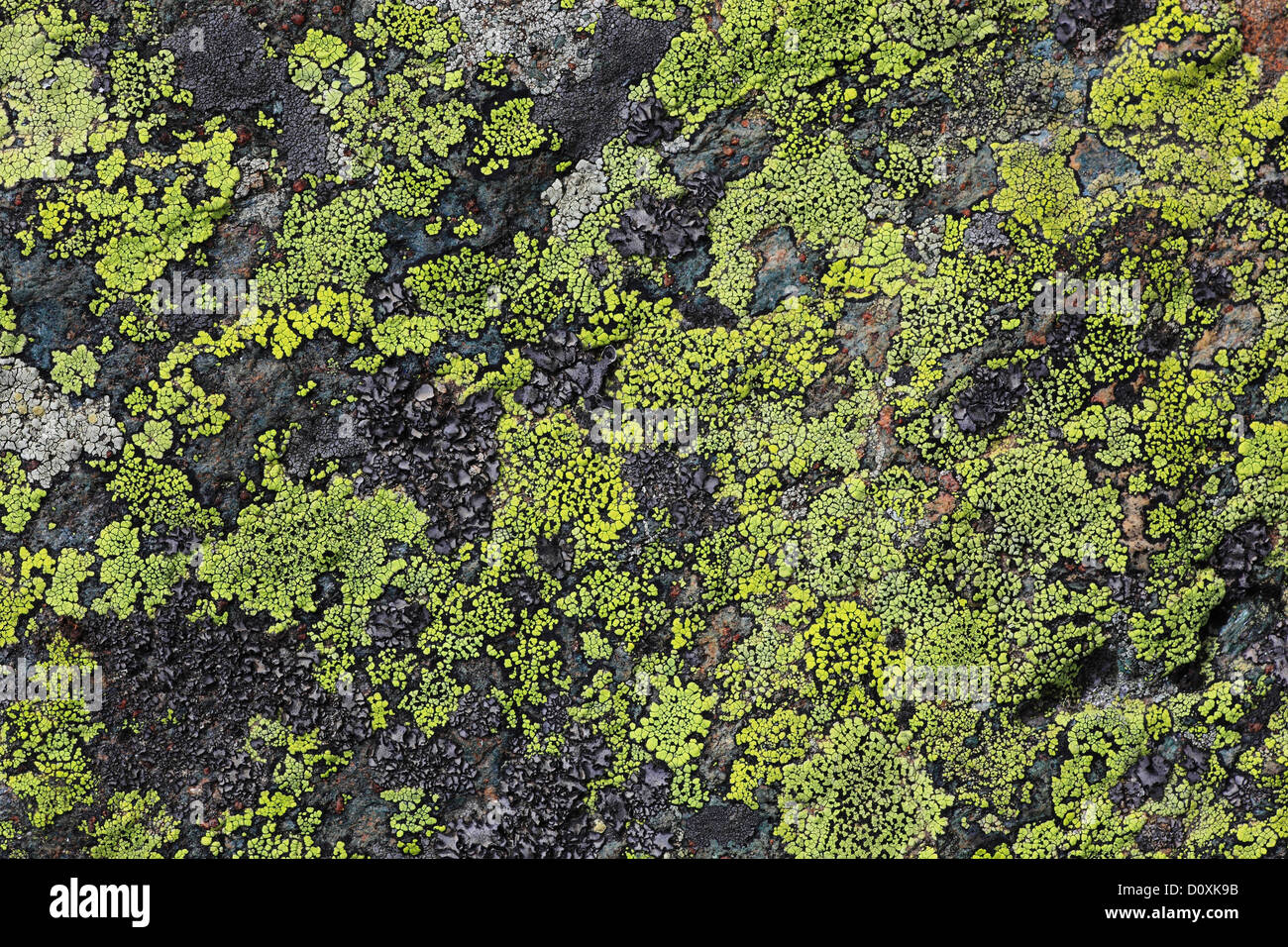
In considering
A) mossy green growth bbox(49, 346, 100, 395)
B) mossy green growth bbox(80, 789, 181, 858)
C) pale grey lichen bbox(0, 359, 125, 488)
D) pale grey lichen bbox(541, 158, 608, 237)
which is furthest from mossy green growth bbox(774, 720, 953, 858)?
mossy green growth bbox(49, 346, 100, 395)

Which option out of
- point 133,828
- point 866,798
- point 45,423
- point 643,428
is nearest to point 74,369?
point 45,423

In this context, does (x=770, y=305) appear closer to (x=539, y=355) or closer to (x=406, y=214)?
(x=539, y=355)

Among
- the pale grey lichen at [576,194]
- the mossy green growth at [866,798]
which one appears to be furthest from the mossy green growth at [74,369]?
the mossy green growth at [866,798]

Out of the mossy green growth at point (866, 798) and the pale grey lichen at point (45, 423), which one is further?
the mossy green growth at point (866, 798)

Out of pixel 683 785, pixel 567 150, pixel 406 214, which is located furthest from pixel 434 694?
pixel 567 150

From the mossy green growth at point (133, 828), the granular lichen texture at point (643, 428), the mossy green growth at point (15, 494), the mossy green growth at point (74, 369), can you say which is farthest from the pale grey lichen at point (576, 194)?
the mossy green growth at point (133, 828)

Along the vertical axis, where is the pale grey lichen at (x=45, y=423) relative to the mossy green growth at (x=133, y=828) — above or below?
above

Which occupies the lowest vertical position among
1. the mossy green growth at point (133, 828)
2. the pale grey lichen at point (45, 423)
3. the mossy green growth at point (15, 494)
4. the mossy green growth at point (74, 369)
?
the mossy green growth at point (133, 828)

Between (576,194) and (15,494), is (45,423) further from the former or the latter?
(576,194)

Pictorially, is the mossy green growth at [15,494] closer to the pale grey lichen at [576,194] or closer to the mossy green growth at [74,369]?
the mossy green growth at [74,369]
